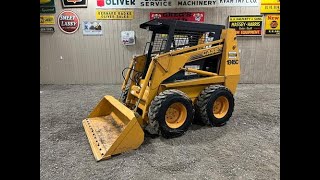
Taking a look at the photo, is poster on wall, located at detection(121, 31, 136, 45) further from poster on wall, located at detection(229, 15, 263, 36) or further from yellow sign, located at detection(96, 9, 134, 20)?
poster on wall, located at detection(229, 15, 263, 36)

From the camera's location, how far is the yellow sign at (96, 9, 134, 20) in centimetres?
680

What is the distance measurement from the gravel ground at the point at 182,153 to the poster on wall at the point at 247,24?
10.0 feet

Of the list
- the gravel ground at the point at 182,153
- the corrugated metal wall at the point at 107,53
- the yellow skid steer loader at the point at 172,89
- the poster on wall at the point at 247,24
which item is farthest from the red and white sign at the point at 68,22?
the poster on wall at the point at 247,24

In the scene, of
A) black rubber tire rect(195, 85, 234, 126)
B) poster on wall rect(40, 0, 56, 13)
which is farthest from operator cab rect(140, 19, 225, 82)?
poster on wall rect(40, 0, 56, 13)

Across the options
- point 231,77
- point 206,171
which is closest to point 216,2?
point 231,77

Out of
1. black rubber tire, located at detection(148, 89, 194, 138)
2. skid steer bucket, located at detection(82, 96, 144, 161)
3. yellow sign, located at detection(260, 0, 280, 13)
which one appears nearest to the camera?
skid steer bucket, located at detection(82, 96, 144, 161)

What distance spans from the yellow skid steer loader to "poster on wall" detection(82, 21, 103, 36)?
3.28 metres

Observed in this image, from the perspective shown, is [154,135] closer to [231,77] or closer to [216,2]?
[231,77]

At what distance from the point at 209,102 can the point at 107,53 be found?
432 centimetres

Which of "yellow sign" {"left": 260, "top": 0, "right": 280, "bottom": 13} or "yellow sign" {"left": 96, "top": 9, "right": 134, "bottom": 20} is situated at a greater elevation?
"yellow sign" {"left": 260, "top": 0, "right": 280, "bottom": 13}

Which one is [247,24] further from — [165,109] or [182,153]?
[182,153]

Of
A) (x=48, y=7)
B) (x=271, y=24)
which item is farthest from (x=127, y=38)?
(x=271, y=24)
